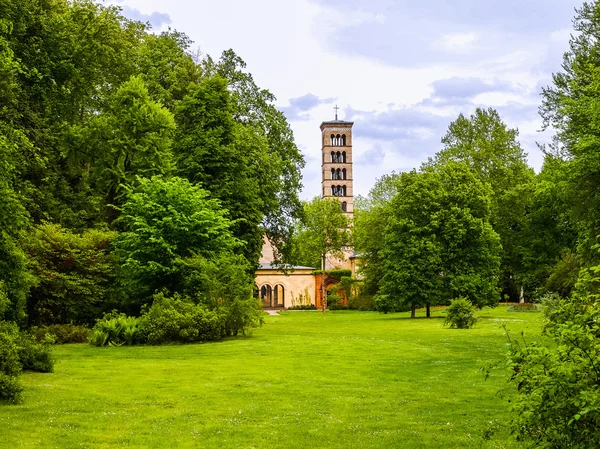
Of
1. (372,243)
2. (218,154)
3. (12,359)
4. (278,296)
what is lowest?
(12,359)

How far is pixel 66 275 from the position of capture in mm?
24812

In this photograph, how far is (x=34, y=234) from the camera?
24.3 metres

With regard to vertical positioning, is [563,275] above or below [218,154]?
below

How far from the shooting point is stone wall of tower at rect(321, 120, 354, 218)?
307 feet

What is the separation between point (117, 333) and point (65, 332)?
214cm

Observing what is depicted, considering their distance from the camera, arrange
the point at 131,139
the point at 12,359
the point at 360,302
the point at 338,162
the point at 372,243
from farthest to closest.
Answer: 1. the point at 338,162
2. the point at 360,302
3. the point at 372,243
4. the point at 131,139
5. the point at 12,359

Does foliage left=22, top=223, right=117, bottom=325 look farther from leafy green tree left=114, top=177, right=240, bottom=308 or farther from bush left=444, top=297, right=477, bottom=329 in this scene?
bush left=444, top=297, right=477, bottom=329

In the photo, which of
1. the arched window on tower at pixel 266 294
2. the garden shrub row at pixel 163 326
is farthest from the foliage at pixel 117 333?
the arched window on tower at pixel 266 294

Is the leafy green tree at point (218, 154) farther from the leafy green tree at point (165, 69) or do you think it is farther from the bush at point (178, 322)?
the bush at point (178, 322)

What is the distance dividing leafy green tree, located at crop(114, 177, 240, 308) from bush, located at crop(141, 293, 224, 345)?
193 cm

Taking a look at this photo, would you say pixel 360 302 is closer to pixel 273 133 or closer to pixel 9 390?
pixel 273 133

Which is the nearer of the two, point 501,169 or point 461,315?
point 461,315

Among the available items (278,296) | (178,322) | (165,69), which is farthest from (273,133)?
(278,296)

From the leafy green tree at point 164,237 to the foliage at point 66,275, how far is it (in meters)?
0.84
